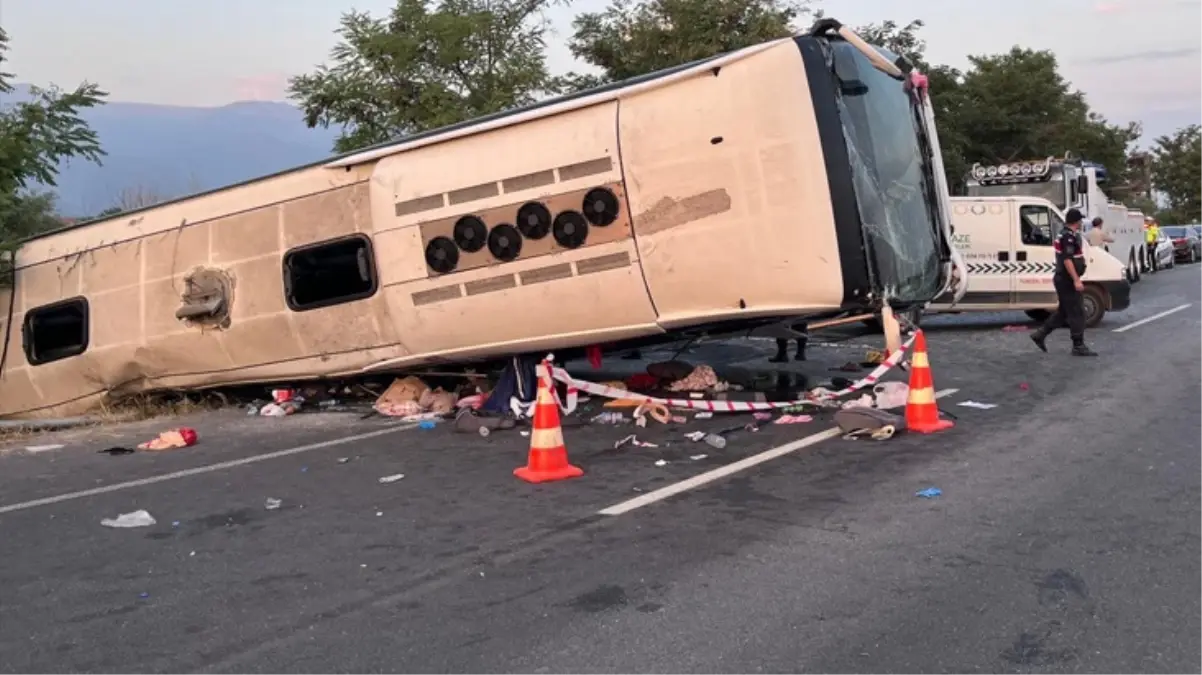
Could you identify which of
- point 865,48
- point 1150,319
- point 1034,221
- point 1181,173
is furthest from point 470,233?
point 1181,173

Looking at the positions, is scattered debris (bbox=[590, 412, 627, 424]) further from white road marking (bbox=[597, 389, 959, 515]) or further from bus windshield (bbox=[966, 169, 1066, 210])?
bus windshield (bbox=[966, 169, 1066, 210])

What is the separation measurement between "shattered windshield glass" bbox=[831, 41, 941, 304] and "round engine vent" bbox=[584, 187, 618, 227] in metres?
1.94

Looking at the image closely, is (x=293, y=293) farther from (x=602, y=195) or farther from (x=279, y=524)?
(x=279, y=524)

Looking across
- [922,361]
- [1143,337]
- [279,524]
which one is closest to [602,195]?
[922,361]

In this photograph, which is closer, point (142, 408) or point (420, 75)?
point (142, 408)

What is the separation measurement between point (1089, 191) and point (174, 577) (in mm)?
23143

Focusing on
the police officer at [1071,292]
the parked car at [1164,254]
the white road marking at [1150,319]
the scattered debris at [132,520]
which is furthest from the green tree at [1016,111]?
the scattered debris at [132,520]

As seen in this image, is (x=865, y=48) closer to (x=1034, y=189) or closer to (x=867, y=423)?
(x=867, y=423)

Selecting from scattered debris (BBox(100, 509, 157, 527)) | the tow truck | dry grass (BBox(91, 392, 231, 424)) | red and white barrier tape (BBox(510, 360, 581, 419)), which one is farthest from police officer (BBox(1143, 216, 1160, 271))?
scattered debris (BBox(100, 509, 157, 527))

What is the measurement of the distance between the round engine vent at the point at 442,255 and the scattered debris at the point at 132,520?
136 inches

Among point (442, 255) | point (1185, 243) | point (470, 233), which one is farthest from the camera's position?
point (1185, 243)

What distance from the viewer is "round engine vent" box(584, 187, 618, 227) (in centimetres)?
863

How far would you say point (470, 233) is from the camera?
30.2 feet

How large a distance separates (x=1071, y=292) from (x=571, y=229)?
24.7 feet
